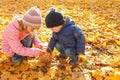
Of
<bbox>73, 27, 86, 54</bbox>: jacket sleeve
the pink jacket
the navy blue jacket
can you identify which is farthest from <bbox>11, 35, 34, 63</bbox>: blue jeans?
<bbox>73, 27, 86, 54</bbox>: jacket sleeve

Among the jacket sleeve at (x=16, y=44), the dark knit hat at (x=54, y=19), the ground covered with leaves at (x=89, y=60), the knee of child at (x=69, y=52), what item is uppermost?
the dark knit hat at (x=54, y=19)

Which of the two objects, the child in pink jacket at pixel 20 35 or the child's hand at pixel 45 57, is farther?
the child's hand at pixel 45 57

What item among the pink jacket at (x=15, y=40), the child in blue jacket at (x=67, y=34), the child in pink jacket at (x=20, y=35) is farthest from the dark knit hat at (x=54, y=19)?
the pink jacket at (x=15, y=40)

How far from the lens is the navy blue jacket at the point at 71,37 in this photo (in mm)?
3385

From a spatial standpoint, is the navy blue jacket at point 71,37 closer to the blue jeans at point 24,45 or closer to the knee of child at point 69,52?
the knee of child at point 69,52

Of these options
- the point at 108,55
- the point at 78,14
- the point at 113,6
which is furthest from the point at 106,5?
the point at 108,55

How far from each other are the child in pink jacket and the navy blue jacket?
37cm

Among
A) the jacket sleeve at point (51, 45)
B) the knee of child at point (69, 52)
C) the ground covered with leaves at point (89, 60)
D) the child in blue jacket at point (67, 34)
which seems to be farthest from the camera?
the jacket sleeve at point (51, 45)

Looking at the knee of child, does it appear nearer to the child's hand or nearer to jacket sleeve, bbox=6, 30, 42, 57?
the child's hand

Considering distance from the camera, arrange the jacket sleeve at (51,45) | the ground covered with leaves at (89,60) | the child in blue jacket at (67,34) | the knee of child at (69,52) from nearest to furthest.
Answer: the ground covered with leaves at (89,60)
the child in blue jacket at (67,34)
the knee of child at (69,52)
the jacket sleeve at (51,45)

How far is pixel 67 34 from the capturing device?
3496 mm

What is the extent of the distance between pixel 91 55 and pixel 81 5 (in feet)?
14.9

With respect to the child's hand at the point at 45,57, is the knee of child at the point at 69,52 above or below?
above

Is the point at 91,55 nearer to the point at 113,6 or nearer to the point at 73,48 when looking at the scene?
the point at 73,48
